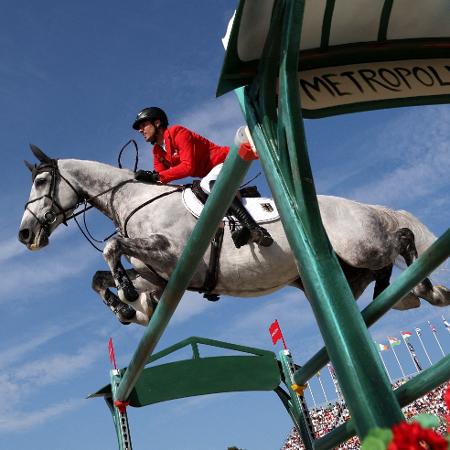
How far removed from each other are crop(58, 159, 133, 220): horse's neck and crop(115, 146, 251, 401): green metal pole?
150 centimetres

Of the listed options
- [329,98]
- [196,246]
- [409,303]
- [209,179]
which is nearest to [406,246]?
[409,303]

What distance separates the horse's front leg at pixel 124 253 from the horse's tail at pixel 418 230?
72.6 inches

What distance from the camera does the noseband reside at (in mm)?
4582

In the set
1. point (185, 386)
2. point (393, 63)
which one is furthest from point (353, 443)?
point (393, 63)

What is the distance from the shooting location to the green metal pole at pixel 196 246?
2.12 meters

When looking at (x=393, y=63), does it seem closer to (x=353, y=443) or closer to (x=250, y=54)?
(x=250, y=54)

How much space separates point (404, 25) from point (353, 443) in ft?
55.3

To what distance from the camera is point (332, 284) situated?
1.55m

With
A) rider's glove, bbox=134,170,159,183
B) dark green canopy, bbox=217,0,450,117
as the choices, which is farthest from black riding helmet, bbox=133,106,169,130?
dark green canopy, bbox=217,0,450,117

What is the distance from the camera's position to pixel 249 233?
4.12 metres

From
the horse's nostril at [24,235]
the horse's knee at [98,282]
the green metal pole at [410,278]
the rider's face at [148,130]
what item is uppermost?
the rider's face at [148,130]

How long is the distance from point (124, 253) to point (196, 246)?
1.71m

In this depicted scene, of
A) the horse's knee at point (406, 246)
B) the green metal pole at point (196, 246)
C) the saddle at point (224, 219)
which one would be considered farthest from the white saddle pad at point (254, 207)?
the green metal pole at point (196, 246)

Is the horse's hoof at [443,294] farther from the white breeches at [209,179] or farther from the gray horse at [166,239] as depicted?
the white breeches at [209,179]
